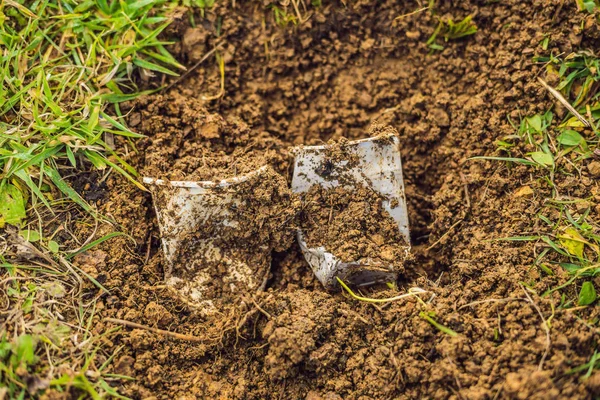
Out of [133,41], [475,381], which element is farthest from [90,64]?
[475,381]

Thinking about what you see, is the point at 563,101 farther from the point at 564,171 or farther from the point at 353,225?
the point at 353,225

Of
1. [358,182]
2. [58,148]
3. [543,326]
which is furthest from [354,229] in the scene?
[58,148]

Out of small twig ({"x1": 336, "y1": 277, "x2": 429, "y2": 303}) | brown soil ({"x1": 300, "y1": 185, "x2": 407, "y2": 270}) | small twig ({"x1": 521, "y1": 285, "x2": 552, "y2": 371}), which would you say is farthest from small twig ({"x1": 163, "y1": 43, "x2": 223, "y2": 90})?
small twig ({"x1": 521, "y1": 285, "x2": 552, "y2": 371})

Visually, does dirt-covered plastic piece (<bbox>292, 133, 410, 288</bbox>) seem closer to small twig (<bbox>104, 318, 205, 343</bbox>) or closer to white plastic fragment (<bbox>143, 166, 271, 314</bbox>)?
white plastic fragment (<bbox>143, 166, 271, 314</bbox>)

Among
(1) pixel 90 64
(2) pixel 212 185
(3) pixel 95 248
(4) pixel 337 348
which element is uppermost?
(1) pixel 90 64

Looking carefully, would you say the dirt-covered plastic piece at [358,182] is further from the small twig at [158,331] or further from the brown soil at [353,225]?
the small twig at [158,331]

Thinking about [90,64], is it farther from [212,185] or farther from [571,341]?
[571,341]
